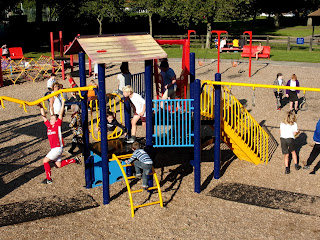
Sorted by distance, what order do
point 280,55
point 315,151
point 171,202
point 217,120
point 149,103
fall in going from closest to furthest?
point 171,202
point 149,103
point 217,120
point 315,151
point 280,55

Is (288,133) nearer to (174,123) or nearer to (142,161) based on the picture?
(174,123)

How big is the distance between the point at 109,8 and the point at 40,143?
86.3ft

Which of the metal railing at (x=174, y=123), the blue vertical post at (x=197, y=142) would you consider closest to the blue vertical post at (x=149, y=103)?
the metal railing at (x=174, y=123)

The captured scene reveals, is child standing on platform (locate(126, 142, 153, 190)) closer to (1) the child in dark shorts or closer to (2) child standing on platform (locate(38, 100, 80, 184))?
(2) child standing on platform (locate(38, 100, 80, 184))

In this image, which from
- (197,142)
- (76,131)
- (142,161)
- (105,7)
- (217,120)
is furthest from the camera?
(105,7)

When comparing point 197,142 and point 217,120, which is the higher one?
point 217,120

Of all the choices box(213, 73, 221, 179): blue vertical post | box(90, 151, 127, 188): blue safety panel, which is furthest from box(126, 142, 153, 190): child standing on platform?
box(213, 73, 221, 179): blue vertical post

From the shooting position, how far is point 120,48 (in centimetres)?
897

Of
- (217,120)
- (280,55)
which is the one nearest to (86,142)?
(217,120)

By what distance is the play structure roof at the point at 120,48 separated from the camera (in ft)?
28.3

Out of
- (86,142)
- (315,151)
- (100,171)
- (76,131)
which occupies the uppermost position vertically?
(86,142)

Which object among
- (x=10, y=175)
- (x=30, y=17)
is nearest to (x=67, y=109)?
(x=10, y=175)

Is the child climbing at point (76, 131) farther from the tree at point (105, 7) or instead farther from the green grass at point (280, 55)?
the tree at point (105, 7)

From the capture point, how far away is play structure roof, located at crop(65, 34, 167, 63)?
28.3ft
